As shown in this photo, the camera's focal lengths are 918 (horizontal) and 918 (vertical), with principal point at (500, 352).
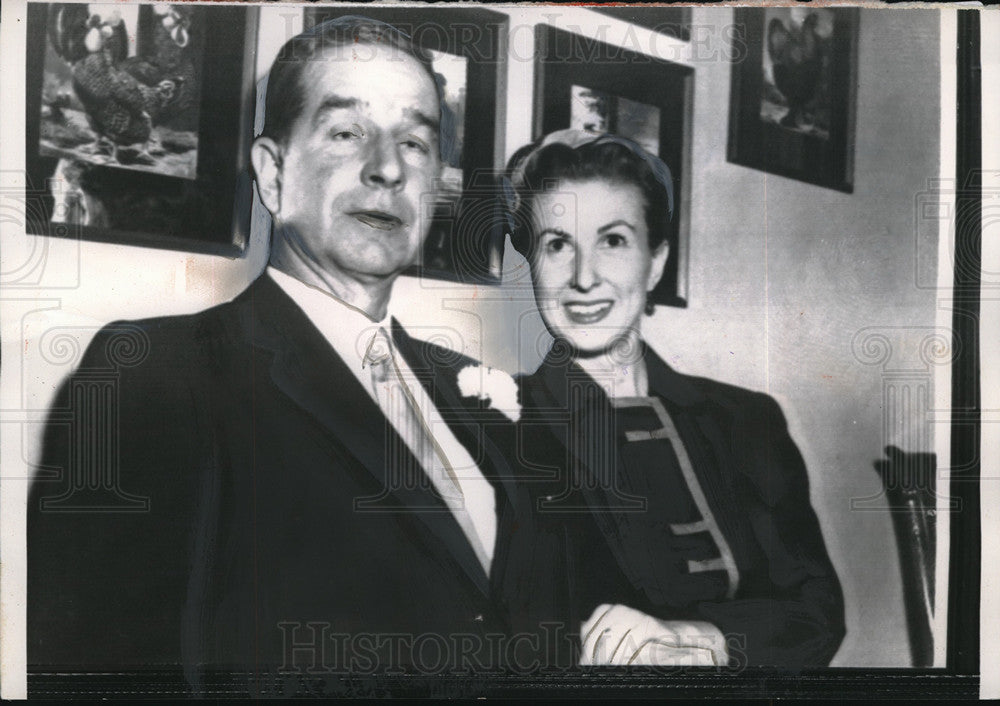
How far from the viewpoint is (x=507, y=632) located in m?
3.29

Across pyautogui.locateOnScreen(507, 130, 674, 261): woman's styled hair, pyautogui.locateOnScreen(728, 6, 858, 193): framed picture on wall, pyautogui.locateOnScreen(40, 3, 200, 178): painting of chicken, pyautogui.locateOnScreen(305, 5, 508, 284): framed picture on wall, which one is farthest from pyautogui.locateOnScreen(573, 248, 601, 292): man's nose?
pyautogui.locateOnScreen(40, 3, 200, 178): painting of chicken

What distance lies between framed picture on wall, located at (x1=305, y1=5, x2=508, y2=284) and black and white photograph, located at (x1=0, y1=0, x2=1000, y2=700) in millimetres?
11

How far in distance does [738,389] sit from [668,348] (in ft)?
0.95

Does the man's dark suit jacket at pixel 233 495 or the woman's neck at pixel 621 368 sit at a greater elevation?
the woman's neck at pixel 621 368

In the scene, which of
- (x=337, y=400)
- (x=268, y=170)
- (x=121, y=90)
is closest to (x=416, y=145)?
(x=268, y=170)

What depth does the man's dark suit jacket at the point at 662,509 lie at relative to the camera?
327 centimetres

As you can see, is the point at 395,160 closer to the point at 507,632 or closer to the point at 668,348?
the point at 668,348

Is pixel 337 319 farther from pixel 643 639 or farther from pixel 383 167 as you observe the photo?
pixel 643 639

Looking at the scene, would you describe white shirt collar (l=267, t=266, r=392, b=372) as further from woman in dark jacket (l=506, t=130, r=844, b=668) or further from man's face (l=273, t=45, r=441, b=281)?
woman in dark jacket (l=506, t=130, r=844, b=668)

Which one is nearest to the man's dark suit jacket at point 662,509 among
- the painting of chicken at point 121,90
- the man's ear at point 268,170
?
the man's ear at point 268,170

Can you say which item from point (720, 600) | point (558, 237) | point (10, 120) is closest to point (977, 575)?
point (720, 600)

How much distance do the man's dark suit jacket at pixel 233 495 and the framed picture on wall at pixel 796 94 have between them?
135 centimetres

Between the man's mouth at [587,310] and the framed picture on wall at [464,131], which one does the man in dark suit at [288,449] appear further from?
the man's mouth at [587,310]

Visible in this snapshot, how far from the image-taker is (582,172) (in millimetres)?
3283
